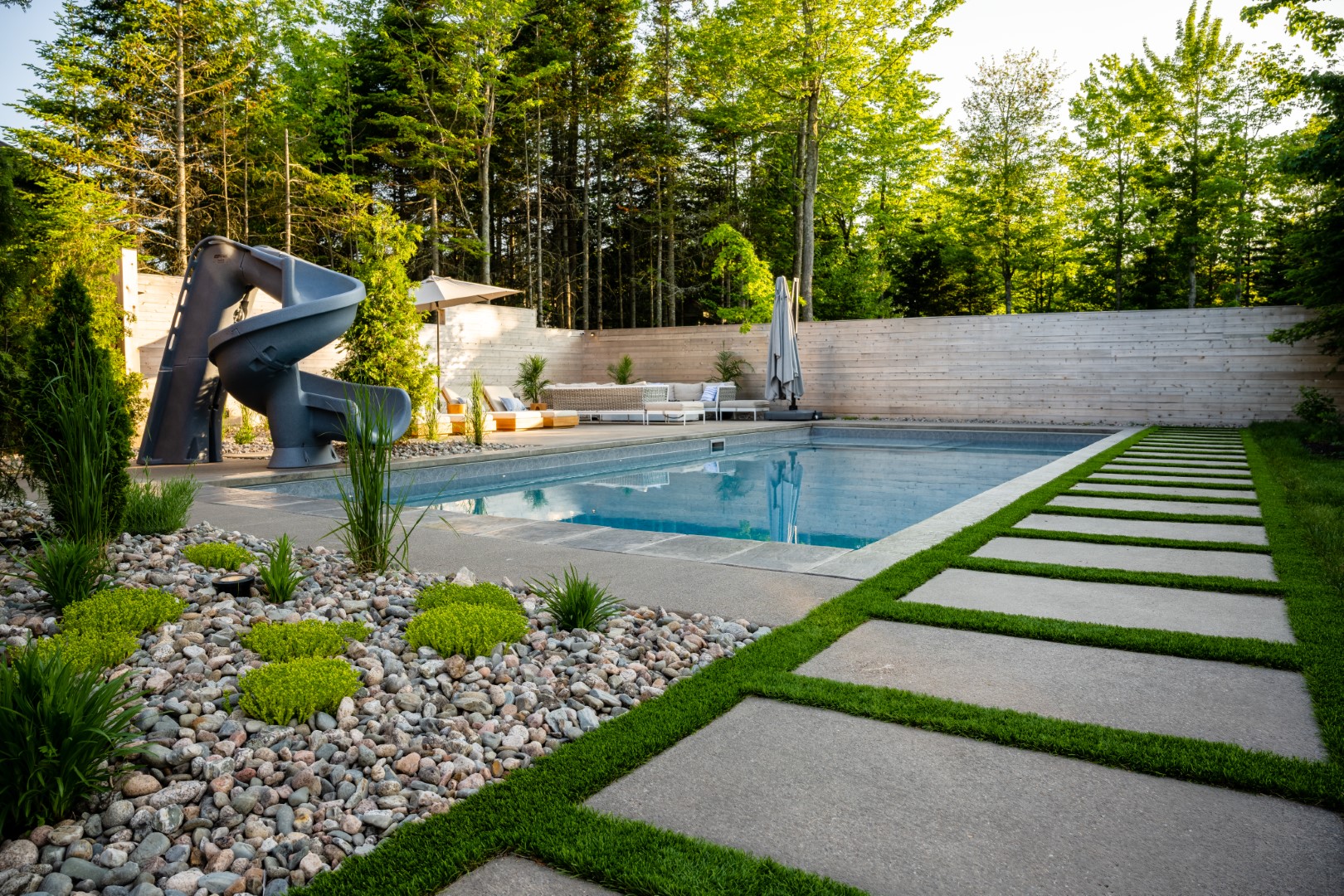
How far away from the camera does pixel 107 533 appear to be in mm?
3033

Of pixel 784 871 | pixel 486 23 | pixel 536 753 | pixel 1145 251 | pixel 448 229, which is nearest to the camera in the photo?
pixel 784 871

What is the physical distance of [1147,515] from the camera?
455 centimetres

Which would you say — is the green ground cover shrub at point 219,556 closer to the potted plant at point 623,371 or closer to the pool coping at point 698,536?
the pool coping at point 698,536

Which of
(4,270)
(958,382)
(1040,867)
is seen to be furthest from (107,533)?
(958,382)

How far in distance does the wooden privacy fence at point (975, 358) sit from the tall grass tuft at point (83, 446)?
6476 millimetres

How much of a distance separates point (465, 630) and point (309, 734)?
65 centimetres

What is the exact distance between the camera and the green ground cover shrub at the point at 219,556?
322 centimetres

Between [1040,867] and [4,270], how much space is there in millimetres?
8532

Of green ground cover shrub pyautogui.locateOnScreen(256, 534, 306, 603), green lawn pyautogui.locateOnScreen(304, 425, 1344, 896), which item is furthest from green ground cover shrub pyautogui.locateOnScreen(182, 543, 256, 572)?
green lawn pyautogui.locateOnScreen(304, 425, 1344, 896)

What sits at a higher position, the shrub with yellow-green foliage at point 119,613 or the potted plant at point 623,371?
the potted plant at point 623,371

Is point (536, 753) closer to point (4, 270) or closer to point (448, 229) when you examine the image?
point (4, 270)

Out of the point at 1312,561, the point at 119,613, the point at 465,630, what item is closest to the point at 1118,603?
the point at 1312,561

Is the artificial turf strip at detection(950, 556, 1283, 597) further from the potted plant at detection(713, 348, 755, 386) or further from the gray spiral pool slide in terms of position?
the potted plant at detection(713, 348, 755, 386)

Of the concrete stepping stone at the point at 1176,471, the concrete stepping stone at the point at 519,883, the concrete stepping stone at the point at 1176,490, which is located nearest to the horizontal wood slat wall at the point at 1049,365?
the concrete stepping stone at the point at 1176,471
